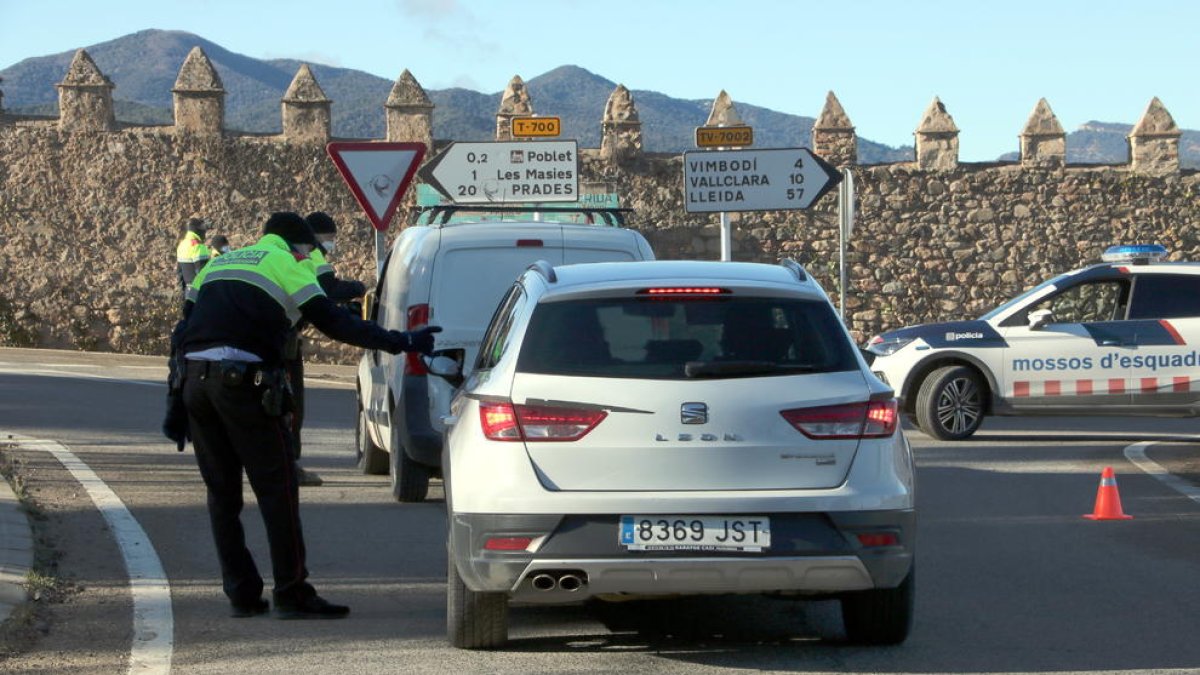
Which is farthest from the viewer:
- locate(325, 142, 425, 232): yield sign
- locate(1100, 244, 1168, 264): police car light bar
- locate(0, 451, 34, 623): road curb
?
locate(325, 142, 425, 232): yield sign

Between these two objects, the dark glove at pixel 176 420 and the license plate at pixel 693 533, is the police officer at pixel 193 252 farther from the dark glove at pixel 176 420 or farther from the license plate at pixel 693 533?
the license plate at pixel 693 533

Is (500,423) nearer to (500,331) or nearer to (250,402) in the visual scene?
(500,331)

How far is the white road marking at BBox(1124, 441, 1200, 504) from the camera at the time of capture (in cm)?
1331

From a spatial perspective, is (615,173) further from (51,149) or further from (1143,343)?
(1143,343)

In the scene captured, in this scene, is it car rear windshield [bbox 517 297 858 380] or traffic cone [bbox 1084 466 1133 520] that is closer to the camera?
car rear windshield [bbox 517 297 858 380]

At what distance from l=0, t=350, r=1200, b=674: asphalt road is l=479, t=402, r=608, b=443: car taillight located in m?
0.91

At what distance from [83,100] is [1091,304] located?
15.8 m

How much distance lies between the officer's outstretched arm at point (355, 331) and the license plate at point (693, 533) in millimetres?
2052

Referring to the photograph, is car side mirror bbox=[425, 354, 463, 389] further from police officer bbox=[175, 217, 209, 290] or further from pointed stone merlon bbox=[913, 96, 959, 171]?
pointed stone merlon bbox=[913, 96, 959, 171]

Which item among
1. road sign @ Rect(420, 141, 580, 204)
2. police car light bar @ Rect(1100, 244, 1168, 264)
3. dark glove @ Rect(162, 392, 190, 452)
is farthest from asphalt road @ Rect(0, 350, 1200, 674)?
road sign @ Rect(420, 141, 580, 204)

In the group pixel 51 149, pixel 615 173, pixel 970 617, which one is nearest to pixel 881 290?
pixel 615 173

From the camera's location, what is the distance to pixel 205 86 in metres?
26.9

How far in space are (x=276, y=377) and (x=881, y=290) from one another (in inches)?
793

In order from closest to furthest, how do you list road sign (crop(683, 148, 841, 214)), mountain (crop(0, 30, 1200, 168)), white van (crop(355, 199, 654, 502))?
white van (crop(355, 199, 654, 502)) → road sign (crop(683, 148, 841, 214)) → mountain (crop(0, 30, 1200, 168))
